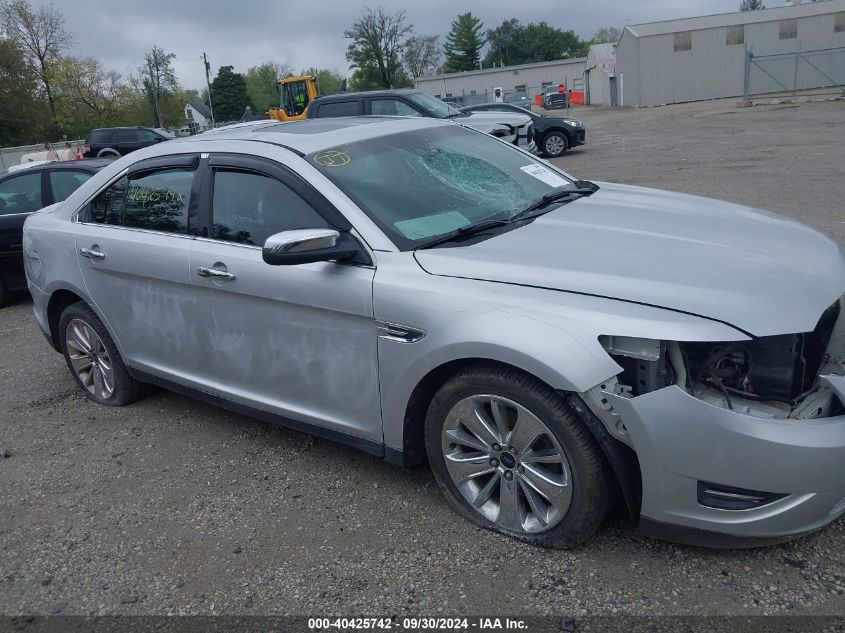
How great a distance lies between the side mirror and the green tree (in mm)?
49992

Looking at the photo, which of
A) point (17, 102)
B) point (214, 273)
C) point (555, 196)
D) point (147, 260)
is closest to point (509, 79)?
point (17, 102)

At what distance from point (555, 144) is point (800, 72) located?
23.9 m

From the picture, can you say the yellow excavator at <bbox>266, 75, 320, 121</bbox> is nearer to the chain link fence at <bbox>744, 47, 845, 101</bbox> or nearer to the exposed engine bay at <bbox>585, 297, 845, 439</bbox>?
the chain link fence at <bbox>744, 47, 845, 101</bbox>

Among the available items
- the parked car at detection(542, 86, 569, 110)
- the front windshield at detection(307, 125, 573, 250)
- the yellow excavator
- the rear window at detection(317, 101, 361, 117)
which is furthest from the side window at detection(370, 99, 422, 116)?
the parked car at detection(542, 86, 569, 110)

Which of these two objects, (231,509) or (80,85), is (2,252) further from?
(80,85)

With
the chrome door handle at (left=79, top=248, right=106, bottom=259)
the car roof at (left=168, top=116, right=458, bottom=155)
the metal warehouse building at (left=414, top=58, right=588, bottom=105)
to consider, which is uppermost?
the metal warehouse building at (left=414, top=58, right=588, bottom=105)

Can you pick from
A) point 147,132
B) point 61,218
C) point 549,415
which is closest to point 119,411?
point 61,218

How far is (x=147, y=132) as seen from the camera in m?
27.2

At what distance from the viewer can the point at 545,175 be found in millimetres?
4145

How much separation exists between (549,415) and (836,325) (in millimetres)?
1216

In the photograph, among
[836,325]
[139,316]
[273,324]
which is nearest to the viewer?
[836,325]

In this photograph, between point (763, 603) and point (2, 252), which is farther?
point (2, 252)

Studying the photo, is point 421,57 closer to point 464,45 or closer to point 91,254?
point 464,45

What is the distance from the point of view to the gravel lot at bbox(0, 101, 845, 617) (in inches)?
103
